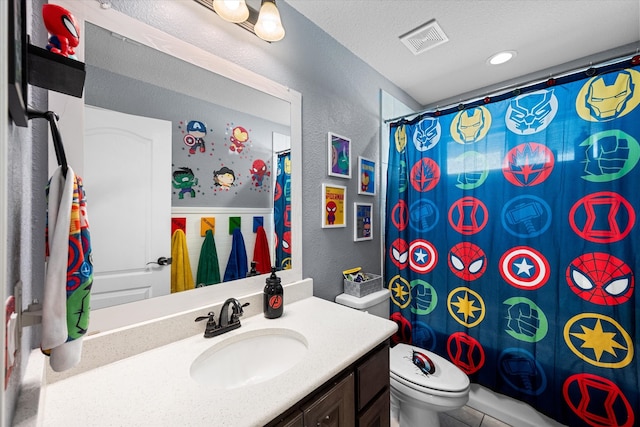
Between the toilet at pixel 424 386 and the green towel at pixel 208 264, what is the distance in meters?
0.84

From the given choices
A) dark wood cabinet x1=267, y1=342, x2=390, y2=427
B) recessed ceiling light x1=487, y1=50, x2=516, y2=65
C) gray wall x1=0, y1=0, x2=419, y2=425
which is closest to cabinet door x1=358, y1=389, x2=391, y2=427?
dark wood cabinet x1=267, y1=342, x2=390, y2=427

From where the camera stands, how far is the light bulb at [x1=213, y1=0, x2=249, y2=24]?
3.31 ft

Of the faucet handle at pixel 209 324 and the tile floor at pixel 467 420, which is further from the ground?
the faucet handle at pixel 209 324

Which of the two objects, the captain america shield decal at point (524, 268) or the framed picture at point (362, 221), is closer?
the captain america shield decal at point (524, 268)

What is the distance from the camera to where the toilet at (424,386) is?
122 centimetres

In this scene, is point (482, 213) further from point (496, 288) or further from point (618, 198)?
point (618, 198)

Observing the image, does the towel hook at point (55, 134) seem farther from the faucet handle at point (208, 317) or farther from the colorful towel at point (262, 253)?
the colorful towel at point (262, 253)

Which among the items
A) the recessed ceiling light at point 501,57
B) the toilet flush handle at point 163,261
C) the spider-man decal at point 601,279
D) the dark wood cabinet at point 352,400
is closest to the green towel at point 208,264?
the toilet flush handle at point 163,261

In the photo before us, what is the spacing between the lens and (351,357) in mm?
845

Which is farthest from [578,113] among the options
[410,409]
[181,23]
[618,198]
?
[181,23]

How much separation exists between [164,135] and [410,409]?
68.5 inches

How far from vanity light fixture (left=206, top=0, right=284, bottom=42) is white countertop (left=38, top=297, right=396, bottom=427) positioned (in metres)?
1.27

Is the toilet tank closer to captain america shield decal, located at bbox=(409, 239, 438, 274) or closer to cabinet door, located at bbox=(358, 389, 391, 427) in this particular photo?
captain america shield decal, located at bbox=(409, 239, 438, 274)

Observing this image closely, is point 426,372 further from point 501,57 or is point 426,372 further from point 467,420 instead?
point 501,57
